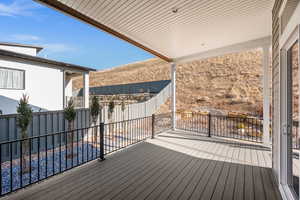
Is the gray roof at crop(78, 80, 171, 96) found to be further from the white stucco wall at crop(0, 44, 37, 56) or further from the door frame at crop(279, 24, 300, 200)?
the door frame at crop(279, 24, 300, 200)

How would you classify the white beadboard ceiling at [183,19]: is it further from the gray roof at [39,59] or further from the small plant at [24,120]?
the gray roof at [39,59]

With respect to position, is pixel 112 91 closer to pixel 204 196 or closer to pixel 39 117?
pixel 39 117

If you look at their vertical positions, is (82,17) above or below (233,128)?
above

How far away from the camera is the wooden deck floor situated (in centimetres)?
231

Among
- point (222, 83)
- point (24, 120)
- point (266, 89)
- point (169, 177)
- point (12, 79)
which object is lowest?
point (169, 177)

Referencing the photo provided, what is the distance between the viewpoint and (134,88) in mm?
16000

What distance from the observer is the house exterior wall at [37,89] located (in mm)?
6039

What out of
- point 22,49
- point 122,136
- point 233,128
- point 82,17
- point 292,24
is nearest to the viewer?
point 292,24

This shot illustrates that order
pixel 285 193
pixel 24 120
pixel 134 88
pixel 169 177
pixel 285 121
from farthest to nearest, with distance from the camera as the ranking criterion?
pixel 134 88 → pixel 24 120 → pixel 169 177 → pixel 285 121 → pixel 285 193

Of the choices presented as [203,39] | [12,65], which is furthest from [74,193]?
[12,65]

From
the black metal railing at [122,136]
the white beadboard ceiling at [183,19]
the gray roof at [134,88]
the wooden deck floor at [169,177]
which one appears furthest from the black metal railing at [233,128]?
the gray roof at [134,88]

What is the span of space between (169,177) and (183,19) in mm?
3211

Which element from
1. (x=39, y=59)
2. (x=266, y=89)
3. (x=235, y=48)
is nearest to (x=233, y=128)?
(x=266, y=89)

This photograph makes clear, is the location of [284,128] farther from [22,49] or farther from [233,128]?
[22,49]
